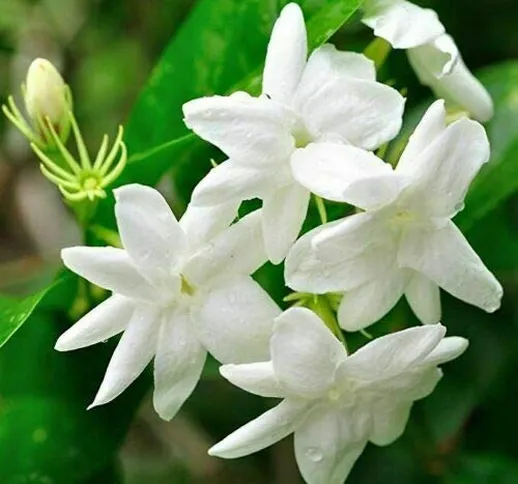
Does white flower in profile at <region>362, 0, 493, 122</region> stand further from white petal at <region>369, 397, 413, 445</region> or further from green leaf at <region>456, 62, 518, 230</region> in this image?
white petal at <region>369, 397, 413, 445</region>

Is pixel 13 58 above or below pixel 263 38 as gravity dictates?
below

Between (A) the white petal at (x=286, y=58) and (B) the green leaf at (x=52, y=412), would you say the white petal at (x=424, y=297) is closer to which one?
(A) the white petal at (x=286, y=58)

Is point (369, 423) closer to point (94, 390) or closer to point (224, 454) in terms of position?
point (224, 454)

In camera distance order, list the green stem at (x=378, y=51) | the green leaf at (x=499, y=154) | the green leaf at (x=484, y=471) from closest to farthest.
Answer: the green stem at (x=378, y=51)
the green leaf at (x=499, y=154)
the green leaf at (x=484, y=471)

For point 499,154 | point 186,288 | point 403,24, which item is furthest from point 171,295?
point 499,154

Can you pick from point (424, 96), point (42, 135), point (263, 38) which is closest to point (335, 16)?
point (263, 38)

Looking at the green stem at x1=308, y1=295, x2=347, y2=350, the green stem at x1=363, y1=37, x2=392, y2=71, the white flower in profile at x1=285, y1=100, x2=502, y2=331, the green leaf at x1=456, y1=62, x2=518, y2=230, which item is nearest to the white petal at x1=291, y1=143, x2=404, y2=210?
the white flower in profile at x1=285, y1=100, x2=502, y2=331

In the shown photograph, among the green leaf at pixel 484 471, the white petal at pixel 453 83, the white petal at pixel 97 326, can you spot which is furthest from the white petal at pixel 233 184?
the green leaf at pixel 484 471
